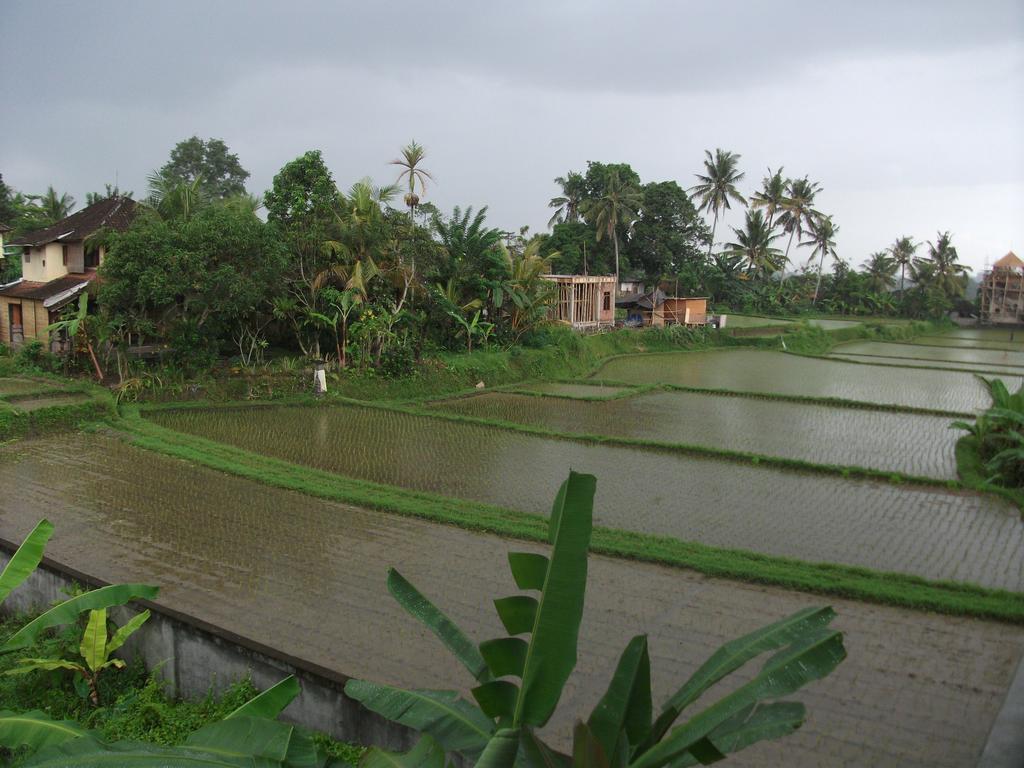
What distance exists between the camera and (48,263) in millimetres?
19172

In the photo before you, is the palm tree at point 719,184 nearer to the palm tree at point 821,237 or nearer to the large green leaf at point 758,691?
the palm tree at point 821,237

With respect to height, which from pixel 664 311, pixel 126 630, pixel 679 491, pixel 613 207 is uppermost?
pixel 613 207

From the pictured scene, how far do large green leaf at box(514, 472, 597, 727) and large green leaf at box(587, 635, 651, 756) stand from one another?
0.21 m

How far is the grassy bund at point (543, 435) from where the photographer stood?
22.5 feet

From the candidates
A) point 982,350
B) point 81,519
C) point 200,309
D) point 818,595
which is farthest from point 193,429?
point 982,350

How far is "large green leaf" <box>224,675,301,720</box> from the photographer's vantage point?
3.87 meters

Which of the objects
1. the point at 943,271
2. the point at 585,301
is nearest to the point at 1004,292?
the point at 943,271

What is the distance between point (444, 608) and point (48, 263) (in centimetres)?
1751

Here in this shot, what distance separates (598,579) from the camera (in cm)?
709

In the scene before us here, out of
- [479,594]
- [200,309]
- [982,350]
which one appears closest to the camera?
[479,594]

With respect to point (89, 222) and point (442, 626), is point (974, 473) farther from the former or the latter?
point (89, 222)

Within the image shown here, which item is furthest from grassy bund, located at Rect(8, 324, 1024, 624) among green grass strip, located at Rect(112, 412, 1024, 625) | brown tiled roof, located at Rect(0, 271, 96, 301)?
brown tiled roof, located at Rect(0, 271, 96, 301)

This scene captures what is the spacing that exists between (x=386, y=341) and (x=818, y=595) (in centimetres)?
1249

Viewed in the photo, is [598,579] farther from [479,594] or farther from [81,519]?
[81,519]
